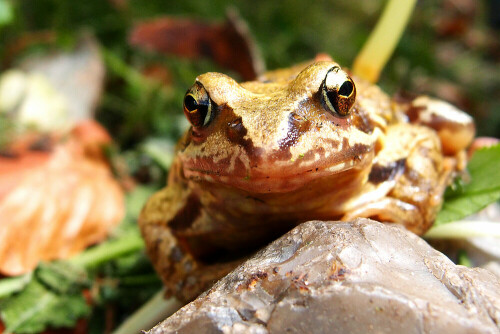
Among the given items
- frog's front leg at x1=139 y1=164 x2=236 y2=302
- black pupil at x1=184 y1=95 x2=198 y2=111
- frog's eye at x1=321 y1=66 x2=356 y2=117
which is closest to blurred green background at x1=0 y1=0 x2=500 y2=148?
frog's front leg at x1=139 y1=164 x2=236 y2=302

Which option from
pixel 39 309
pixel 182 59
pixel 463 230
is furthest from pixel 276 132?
pixel 182 59

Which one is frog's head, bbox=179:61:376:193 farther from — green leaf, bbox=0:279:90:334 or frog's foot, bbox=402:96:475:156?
green leaf, bbox=0:279:90:334

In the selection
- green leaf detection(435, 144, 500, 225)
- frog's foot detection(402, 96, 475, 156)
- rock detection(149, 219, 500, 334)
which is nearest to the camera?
rock detection(149, 219, 500, 334)

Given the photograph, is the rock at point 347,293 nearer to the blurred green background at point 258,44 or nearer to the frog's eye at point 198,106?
the frog's eye at point 198,106

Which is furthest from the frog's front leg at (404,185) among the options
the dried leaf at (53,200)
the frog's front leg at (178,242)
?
the dried leaf at (53,200)

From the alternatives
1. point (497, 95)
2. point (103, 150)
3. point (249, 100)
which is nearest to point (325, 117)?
point (249, 100)

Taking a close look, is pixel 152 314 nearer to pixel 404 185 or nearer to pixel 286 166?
pixel 286 166

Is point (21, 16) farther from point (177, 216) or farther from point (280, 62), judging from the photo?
point (177, 216)
